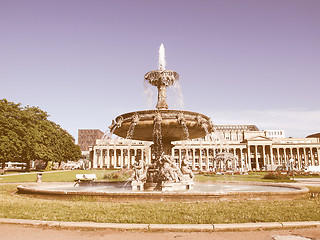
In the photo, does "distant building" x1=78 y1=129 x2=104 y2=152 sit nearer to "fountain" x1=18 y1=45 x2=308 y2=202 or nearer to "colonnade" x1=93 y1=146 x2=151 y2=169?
"colonnade" x1=93 y1=146 x2=151 y2=169

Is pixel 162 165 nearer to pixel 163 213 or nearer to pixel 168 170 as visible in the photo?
pixel 168 170

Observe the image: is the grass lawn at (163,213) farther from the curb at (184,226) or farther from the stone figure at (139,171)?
the stone figure at (139,171)

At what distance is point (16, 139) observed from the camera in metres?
43.3

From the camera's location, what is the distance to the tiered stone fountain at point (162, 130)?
12.6 m

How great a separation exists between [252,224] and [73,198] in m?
7.06

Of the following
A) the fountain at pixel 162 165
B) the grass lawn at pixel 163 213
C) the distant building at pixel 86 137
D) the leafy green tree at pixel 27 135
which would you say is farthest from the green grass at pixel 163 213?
the distant building at pixel 86 137

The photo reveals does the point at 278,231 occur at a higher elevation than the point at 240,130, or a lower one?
lower

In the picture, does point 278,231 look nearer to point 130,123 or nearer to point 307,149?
point 130,123

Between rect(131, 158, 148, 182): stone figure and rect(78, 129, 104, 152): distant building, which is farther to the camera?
rect(78, 129, 104, 152): distant building

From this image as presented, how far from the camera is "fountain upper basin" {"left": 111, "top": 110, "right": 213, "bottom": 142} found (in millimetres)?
12508

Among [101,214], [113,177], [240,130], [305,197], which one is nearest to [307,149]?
[240,130]

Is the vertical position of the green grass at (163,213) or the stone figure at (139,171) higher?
the stone figure at (139,171)

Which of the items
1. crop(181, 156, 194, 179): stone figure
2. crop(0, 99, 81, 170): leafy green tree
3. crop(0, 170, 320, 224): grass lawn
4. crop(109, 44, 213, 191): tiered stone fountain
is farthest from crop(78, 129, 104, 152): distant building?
crop(0, 170, 320, 224): grass lawn

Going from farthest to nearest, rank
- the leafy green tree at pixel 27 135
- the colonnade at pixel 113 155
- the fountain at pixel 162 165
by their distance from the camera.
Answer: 1. the colonnade at pixel 113 155
2. the leafy green tree at pixel 27 135
3. the fountain at pixel 162 165
